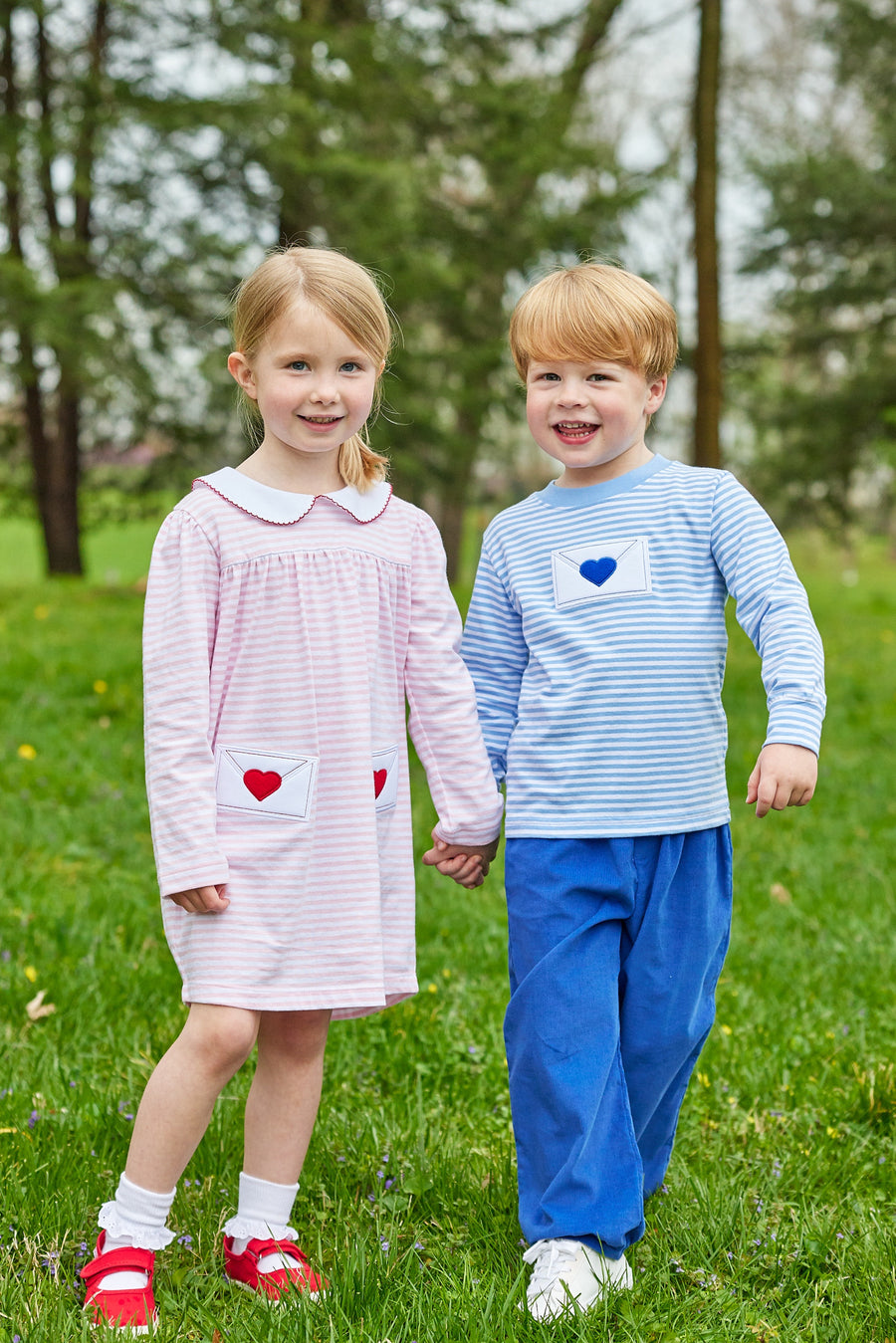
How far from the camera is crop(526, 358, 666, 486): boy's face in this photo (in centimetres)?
229

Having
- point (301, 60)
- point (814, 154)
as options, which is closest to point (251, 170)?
point (301, 60)

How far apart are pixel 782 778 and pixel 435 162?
10.5 m

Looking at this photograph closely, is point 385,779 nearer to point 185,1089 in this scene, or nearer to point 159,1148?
point 185,1089

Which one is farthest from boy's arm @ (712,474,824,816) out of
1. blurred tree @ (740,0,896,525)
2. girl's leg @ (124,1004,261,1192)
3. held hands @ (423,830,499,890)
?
blurred tree @ (740,0,896,525)

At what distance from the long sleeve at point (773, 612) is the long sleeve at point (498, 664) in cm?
40

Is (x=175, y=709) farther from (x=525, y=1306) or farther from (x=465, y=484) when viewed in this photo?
(x=465, y=484)

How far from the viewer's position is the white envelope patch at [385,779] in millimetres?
2240

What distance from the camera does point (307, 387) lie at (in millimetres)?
2195

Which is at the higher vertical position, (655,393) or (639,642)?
→ (655,393)

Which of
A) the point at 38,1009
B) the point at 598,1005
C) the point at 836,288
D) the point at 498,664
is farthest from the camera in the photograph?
the point at 836,288

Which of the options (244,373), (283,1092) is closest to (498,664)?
(244,373)

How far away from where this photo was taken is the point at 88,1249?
7.48 ft

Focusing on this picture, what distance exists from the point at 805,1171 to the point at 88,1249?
139 centimetres

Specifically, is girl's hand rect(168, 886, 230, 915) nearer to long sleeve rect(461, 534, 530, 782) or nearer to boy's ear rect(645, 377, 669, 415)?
long sleeve rect(461, 534, 530, 782)
